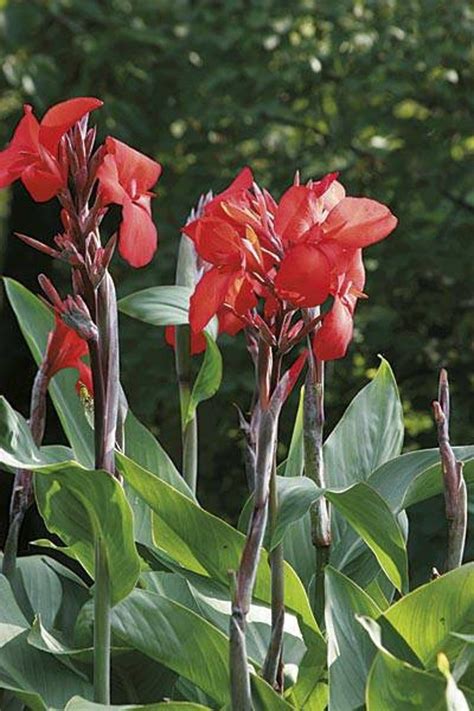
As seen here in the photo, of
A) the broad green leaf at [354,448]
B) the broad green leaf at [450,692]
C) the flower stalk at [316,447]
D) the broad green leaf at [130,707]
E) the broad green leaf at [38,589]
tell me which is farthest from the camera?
the broad green leaf at [354,448]

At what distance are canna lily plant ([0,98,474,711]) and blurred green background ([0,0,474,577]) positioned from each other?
186 cm

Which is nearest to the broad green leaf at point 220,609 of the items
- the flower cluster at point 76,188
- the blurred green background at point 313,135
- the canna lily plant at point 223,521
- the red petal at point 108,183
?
the canna lily plant at point 223,521

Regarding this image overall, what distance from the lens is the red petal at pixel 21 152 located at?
1316 millimetres

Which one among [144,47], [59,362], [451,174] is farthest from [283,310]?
[144,47]

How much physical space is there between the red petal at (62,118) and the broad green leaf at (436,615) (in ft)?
1.73

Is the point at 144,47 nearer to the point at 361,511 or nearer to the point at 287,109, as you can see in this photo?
the point at 287,109

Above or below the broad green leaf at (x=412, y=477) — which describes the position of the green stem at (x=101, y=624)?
below

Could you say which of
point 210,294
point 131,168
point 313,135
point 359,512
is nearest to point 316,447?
point 359,512

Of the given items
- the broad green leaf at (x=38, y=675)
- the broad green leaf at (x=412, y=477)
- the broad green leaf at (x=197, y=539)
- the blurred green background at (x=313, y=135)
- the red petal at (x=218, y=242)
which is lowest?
the broad green leaf at (x=38, y=675)

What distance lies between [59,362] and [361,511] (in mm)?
381

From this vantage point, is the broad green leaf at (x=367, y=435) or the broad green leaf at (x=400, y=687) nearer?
the broad green leaf at (x=400, y=687)

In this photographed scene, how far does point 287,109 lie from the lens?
3668 millimetres

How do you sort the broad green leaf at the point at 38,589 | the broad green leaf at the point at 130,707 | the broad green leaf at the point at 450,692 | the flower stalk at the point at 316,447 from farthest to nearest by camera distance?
the broad green leaf at the point at 38,589, the flower stalk at the point at 316,447, the broad green leaf at the point at 130,707, the broad green leaf at the point at 450,692

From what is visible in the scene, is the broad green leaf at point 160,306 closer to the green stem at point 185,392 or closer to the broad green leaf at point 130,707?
the green stem at point 185,392
